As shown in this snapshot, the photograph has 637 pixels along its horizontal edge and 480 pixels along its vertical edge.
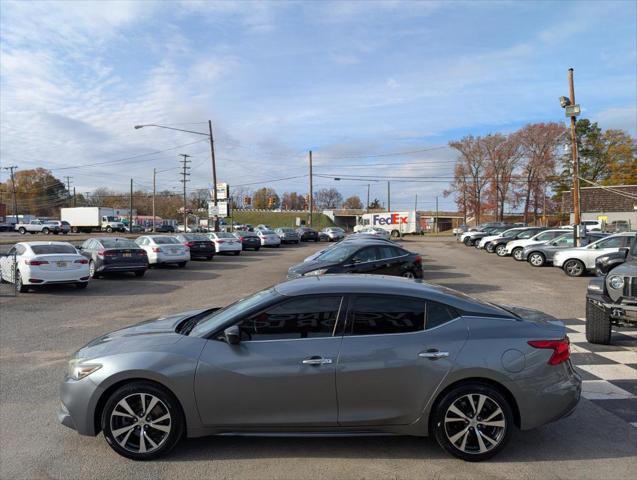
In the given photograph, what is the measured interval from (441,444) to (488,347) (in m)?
0.89

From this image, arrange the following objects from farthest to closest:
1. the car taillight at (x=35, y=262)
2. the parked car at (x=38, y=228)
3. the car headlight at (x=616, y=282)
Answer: the parked car at (x=38, y=228), the car taillight at (x=35, y=262), the car headlight at (x=616, y=282)

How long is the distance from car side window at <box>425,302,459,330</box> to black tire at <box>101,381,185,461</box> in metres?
2.21

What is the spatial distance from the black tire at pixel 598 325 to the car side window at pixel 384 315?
4.90 meters

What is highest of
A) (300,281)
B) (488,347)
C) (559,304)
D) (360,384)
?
(300,281)

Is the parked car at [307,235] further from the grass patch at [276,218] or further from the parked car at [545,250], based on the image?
the grass patch at [276,218]

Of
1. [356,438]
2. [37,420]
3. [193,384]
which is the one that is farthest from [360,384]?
[37,420]

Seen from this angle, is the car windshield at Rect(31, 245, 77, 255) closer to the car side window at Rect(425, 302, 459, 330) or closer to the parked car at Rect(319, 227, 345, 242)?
the car side window at Rect(425, 302, 459, 330)

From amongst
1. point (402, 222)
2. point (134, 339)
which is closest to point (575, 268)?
point (134, 339)

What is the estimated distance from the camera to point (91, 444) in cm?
433

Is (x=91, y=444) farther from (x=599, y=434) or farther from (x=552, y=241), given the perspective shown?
(x=552, y=241)

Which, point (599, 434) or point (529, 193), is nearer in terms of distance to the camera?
point (599, 434)

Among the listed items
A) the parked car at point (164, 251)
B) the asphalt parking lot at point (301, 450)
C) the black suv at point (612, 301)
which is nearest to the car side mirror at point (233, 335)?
the asphalt parking lot at point (301, 450)

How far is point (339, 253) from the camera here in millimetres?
13688

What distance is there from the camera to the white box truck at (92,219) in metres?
72.2
